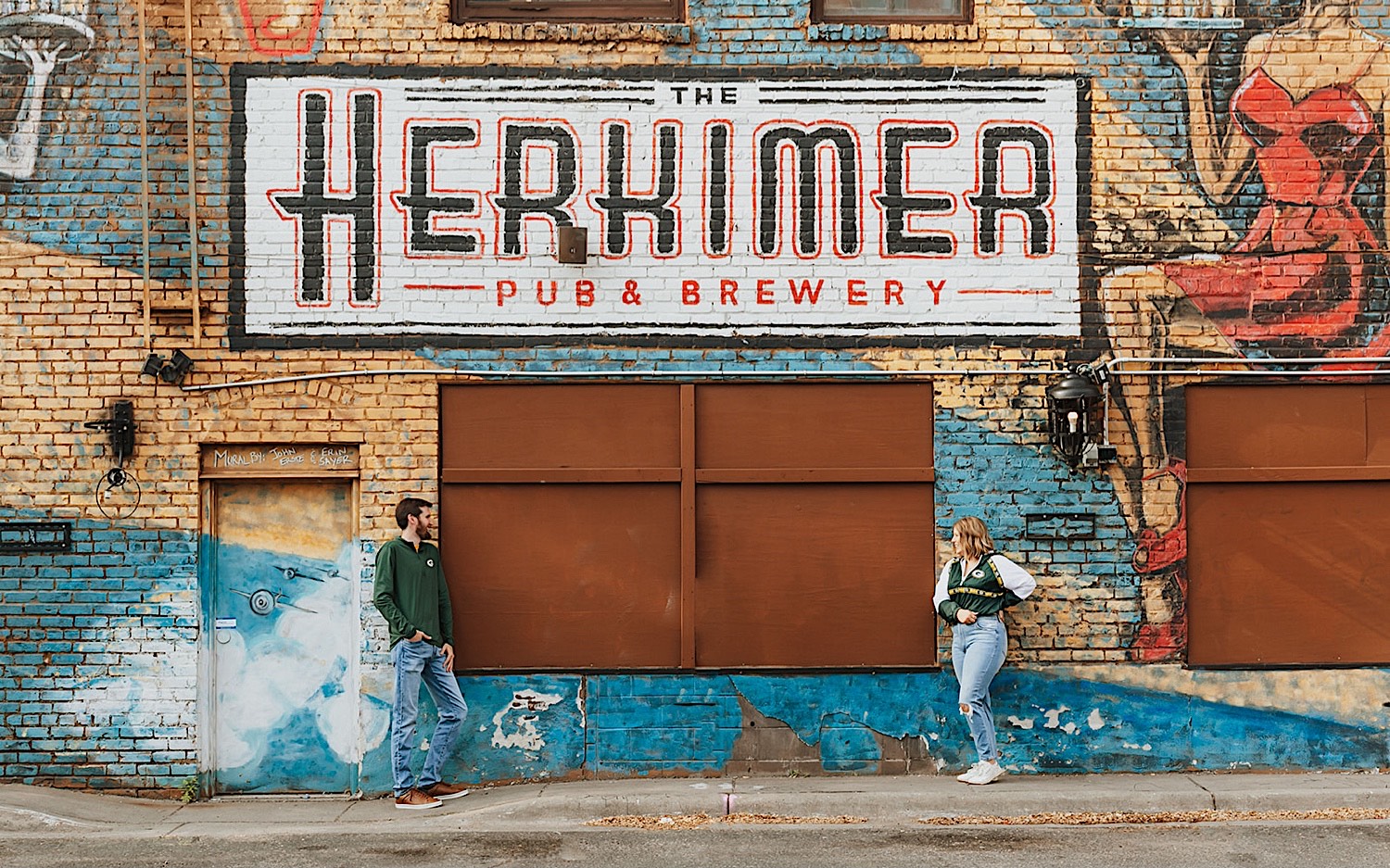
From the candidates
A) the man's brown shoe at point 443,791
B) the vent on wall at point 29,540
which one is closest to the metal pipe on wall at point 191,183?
the vent on wall at point 29,540

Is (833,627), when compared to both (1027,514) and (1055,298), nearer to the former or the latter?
(1027,514)

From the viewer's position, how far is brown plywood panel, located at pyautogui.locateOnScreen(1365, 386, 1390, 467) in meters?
9.48

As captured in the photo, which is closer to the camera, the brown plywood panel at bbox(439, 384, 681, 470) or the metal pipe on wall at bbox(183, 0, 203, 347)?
the metal pipe on wall at bbox(183, 0, 203, 347)

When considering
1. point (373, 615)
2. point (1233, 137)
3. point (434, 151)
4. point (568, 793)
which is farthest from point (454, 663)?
point (1233, 137)

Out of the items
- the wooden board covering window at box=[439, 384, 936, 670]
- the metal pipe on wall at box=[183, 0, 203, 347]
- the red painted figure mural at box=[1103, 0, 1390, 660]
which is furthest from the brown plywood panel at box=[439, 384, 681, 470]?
the red painted figure mural at box=[1103, 0, 1390, 660]

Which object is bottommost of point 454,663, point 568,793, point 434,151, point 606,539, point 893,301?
point 568,793

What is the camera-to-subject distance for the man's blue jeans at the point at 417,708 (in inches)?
348

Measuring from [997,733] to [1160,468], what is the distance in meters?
2.06

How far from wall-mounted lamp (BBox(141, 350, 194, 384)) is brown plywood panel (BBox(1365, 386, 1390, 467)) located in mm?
7830

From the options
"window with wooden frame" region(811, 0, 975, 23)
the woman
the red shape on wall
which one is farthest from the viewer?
"window with wooden frame" region(811, 0, 975, 23)

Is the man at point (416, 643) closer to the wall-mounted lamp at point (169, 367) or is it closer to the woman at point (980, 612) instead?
the wall-mounted lamp at point (169, 367)

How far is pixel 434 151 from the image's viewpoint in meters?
9.36

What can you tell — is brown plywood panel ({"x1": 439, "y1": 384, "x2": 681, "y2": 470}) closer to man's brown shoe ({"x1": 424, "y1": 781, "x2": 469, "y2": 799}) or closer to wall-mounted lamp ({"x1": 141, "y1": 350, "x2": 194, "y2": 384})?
wall-mounted lamp ({"x1": 141, "y1": 350, "x2": 194, "y2": 384})

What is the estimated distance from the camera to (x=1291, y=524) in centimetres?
946
